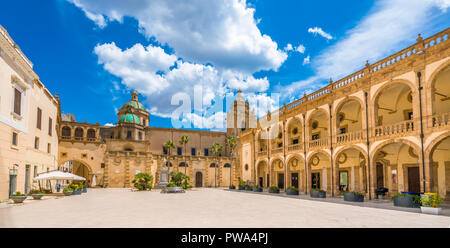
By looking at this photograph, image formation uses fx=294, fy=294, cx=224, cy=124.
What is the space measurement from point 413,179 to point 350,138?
5623 mm

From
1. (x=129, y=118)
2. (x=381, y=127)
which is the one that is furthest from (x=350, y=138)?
(x=129, y=118)

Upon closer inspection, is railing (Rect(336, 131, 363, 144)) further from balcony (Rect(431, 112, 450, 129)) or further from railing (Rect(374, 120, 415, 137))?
balcony (Rect(431, 112, 450, 129))

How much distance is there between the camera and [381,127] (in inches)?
850

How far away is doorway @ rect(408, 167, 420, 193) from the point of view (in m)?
22.8

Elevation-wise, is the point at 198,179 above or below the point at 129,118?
below

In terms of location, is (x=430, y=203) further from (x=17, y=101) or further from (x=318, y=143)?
(x=17, y=101)

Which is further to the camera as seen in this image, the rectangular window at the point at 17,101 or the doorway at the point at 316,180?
the doorway at the point at 316,180

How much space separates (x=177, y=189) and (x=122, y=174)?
68.3ft

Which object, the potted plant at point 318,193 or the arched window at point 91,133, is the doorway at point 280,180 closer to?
the potted plant at point 318,193

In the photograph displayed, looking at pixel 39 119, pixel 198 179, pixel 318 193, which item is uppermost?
pixel 39 119

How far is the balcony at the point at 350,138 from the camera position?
77.1 feet

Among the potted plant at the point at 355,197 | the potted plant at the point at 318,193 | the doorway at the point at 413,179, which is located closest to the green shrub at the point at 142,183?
the potted plant at the point at 318,193

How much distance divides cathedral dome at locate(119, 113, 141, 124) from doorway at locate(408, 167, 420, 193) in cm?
4921

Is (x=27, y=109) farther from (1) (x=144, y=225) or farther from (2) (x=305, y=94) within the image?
(2) (x=305, y=94)
